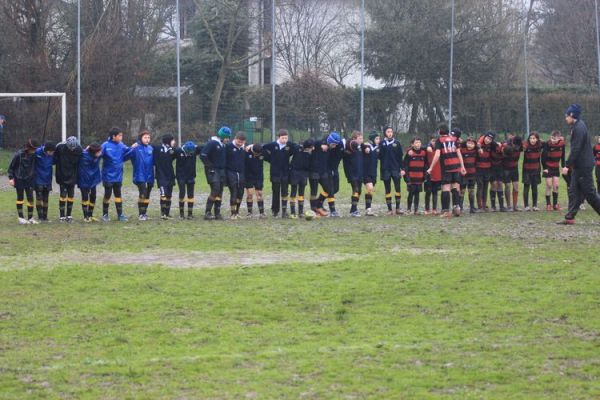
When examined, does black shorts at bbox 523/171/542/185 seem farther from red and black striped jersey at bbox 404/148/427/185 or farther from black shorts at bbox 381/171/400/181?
black shorts at bbox 381/171/400/181

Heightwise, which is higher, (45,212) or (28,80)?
(28,80)

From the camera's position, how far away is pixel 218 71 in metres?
35.9

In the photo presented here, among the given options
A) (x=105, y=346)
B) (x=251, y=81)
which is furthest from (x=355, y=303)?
(x=251, y=81)

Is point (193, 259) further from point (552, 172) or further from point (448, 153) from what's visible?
point (552, 172)

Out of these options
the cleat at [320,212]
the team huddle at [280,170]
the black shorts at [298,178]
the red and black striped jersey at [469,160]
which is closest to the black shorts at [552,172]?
the team huddle at [280,170]

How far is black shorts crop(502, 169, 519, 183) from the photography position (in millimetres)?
22000

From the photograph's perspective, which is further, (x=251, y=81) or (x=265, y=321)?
(x=251, y=81)

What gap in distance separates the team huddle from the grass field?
3.10 meters

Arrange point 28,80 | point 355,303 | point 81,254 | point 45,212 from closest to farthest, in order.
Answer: point 355,303
point 81,254
point 45,212
point 28,80

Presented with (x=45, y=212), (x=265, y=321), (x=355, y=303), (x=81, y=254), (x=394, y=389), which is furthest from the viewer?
(x=45, y=212)

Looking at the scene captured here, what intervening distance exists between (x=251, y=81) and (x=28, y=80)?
26.4 ft

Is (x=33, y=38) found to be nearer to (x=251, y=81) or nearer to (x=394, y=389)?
(x=251, y=81)

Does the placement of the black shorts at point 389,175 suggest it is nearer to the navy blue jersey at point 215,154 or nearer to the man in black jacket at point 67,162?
the navy blue jersey at point 215,154

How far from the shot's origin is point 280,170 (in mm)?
20625
